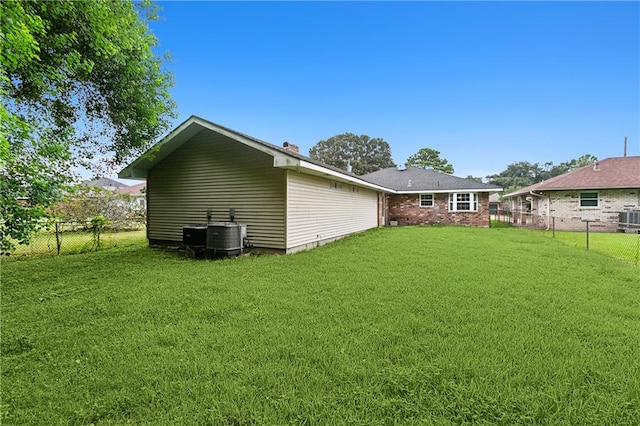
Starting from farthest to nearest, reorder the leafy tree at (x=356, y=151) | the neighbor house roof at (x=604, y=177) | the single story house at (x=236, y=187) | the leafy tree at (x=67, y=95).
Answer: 1. the leafy tree at (x=356, y=151)
2. the neighbor house roof at (x=604, y=177)
3. the single story house at (x=236, y=187)
4. the leafy tree at (x=67, y=95)

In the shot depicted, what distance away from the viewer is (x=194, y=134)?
8.70 m

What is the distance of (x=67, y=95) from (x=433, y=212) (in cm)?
1801

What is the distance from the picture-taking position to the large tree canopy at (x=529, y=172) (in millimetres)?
55175

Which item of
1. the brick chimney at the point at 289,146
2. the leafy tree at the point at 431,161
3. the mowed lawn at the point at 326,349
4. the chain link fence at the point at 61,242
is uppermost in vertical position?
the leafy tree at the point at 431,161

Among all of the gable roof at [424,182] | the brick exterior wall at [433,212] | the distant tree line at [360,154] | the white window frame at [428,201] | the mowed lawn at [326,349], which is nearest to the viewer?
the mowed lawn at [326,349]

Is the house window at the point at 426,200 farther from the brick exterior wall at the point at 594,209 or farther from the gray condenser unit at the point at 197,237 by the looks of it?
the gray condenser unit at the point at 197,237

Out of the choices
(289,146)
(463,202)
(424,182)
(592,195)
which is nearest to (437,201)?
(463,202)

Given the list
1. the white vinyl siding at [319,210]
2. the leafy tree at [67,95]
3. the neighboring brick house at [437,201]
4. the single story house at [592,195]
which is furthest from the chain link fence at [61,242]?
the single story house at [592,195]

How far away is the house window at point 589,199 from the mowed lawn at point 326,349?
45.7 feet

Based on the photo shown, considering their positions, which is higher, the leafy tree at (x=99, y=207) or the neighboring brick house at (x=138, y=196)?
the neighboring brick house at (x=138, y=196)

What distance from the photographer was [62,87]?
20.9ft

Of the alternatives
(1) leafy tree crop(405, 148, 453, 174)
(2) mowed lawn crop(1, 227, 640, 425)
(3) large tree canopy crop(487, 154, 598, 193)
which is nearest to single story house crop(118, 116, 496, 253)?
(2) mowed lawn crop(1, 227, 640, 425)

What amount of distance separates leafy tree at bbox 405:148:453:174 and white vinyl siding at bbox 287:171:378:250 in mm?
33264

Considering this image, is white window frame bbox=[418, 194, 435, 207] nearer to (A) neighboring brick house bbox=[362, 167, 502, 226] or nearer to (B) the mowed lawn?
(A) neighboring brick house bbox=[362, 167, 502, 226]
